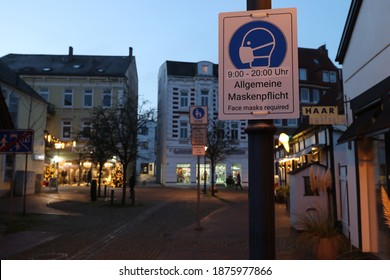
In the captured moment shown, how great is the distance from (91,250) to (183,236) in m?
2.60

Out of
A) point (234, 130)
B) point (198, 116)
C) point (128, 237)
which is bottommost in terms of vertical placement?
point (128, 237)

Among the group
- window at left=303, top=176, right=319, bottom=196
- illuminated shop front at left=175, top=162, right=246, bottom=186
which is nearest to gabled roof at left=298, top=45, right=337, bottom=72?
illuminated shop front at left=175, top=162, right=246, bottom=186

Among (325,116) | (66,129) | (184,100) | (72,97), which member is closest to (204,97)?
(184,100)

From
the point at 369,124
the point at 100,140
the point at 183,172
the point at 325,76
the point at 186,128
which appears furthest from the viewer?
the point at 325,76

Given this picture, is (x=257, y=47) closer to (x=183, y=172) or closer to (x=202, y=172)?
(x=202, y=172)

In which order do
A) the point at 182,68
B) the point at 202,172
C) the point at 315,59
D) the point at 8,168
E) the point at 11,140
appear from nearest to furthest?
the point at 11,140 → the point at 8,168 → the point at 202,172 → the point at 182,68 → the point at 315,59

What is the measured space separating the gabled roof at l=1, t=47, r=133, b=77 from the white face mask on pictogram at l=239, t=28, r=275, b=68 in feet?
138

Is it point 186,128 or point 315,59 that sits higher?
point 315,59

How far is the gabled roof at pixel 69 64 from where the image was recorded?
4359 centimetres

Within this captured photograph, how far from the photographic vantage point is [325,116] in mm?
8172

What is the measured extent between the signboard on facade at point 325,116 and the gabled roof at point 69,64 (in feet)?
122

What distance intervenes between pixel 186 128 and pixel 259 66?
42.1 metres

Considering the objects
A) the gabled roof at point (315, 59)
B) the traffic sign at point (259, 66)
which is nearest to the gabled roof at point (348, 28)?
the traffic sign at point (259, 66)
